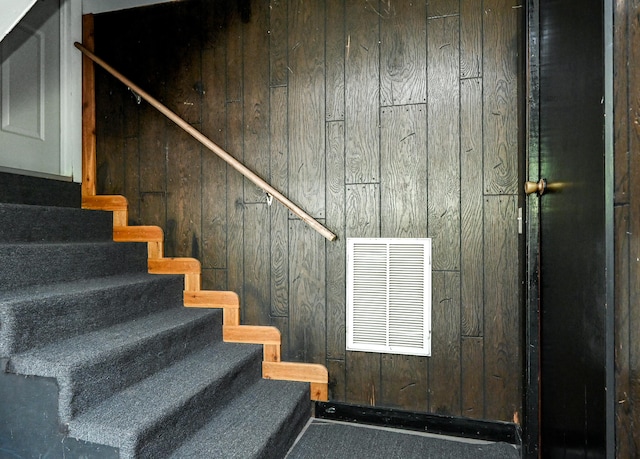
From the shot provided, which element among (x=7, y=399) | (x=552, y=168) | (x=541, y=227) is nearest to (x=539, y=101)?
(x=552, y=168)

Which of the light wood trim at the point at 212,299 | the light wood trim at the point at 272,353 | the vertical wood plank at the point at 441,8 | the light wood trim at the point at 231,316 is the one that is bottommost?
the light wood trim at the point at 272,353

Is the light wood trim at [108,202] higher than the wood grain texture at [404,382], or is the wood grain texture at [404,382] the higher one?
the light wood trim at [108,202]

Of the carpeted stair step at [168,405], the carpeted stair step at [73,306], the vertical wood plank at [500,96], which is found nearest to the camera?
the carpeted stair step at [168,405]

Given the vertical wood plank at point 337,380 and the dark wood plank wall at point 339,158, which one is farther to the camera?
the vertical wood plank at point 337,380

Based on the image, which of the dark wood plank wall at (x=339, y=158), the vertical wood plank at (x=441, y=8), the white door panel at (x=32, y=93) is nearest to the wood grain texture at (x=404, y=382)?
the dark wood plank wall at (x=339, y=158)

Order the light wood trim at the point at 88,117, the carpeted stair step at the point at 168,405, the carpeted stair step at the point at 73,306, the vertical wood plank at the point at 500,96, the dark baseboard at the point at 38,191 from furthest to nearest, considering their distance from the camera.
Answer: the light wood trim at the point at 88,117 < the dark baseboard at the point at 38,191 < the vertical wood plank at the point at 500,96 < the carpeted stair step at the point at 73,306 < the carpeted stair step at the point at 168,405

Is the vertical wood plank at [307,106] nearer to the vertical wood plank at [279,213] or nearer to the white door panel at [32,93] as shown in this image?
the vertical wood plank at [279,213]

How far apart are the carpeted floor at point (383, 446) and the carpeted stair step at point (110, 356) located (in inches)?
27.3

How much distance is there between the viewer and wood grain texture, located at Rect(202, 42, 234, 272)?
6.99ft

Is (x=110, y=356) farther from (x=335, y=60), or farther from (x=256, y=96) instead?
(x=335, y=60)

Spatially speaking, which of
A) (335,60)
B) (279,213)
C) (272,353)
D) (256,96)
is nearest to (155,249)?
(279,213)

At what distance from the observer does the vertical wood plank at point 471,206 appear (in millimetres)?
1808

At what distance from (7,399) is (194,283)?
1001 millimetres

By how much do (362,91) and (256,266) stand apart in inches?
42.1
